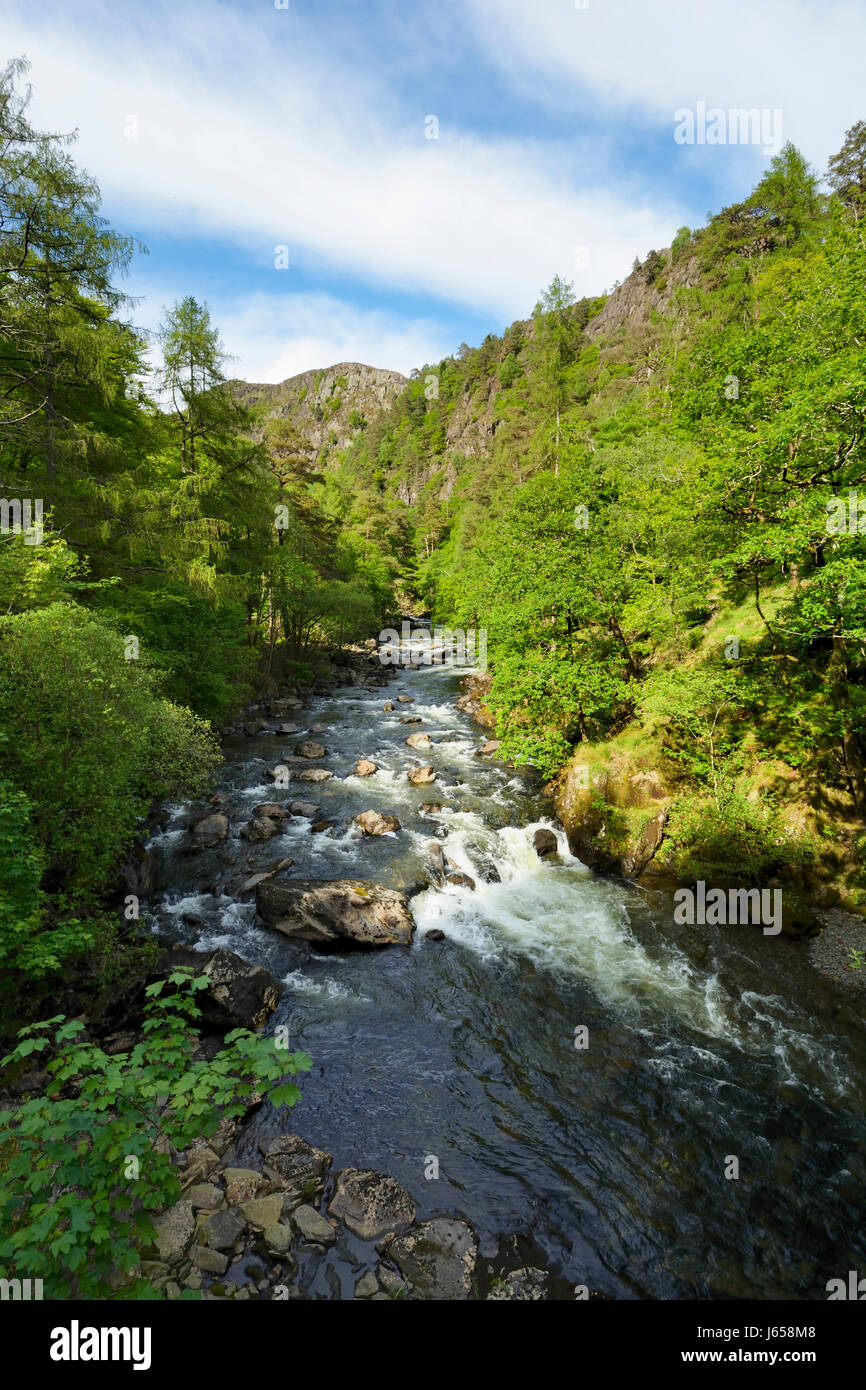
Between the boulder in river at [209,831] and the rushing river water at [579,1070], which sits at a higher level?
the boulder in river at [209,831]

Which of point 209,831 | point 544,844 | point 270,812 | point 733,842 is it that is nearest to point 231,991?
point 209,831

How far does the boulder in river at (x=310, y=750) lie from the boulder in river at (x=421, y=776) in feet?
14.6

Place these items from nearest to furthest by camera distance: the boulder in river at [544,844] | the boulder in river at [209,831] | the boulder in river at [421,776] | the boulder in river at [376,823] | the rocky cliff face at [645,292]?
1. the boulder in river at [209,831]
2. the boulder in river at [544,844]
3. the boulder in river at [376,823]
4. the boulder in river at [421,776]
5. the rocky cliff face at [645,292]

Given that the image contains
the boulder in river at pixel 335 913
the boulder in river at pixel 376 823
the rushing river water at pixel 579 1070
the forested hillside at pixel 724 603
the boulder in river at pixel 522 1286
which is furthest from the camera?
the boulder in river at pixel 376 823

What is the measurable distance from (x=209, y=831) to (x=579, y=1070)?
1196 cm

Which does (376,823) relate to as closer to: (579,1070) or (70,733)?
(579,1070)

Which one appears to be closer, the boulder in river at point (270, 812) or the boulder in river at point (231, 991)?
the boulder in river at point (231, 991)

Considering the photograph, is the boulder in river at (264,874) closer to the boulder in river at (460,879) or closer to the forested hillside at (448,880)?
the forested hillside at (448,880)

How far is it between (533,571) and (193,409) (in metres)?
14.6

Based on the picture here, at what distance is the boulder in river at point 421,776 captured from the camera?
20.5m

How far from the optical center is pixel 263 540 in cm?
2656

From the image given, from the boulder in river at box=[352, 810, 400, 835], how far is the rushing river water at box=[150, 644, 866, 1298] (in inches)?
41.7

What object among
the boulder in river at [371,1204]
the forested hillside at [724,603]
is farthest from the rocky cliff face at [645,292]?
the boulder in river at [371,1204]
